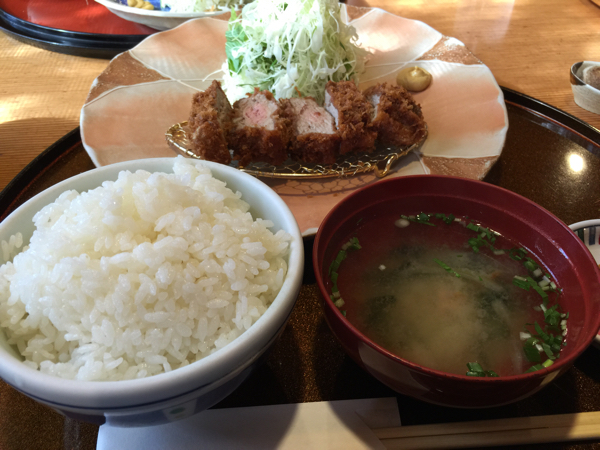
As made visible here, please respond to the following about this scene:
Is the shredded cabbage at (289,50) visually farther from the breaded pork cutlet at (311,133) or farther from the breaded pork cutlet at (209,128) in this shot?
the breaded pork cutlet at (209,128)

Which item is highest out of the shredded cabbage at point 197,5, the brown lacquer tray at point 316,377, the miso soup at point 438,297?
the shredded cabbage at point 197,5

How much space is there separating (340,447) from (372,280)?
49cm

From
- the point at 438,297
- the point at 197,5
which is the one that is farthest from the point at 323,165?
the point at 197,5

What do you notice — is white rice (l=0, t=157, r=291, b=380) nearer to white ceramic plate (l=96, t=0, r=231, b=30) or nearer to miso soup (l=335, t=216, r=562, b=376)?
miso soup (l=335, t=216, r=562, b=376)

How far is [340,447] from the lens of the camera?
1079 millimetres

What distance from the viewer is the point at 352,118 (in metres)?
2.04

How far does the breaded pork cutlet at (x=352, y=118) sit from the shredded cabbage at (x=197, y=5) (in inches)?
72.1

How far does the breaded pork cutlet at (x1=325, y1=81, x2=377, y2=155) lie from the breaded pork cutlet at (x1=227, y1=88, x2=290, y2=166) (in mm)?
272

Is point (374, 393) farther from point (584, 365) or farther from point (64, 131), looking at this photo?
point (64, 131)

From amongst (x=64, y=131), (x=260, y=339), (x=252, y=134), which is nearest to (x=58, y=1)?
(x=64, y=131)

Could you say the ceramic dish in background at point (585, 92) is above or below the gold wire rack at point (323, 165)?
below

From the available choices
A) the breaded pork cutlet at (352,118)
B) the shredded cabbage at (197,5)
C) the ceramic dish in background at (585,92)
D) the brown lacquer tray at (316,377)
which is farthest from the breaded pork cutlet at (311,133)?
the shredded cabbage at (197,5)

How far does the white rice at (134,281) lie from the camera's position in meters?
0.95

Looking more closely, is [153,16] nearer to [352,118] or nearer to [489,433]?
[352,118]
